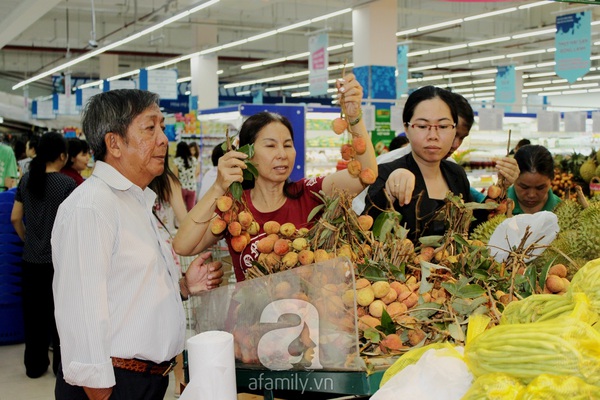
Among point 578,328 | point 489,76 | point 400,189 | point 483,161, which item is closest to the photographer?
point 578,328

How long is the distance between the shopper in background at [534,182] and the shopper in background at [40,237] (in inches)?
130

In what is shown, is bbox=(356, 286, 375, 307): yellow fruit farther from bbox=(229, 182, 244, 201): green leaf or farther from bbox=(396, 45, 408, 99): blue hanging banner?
bbox=(396, 45, 408, 99): blue hanging banner

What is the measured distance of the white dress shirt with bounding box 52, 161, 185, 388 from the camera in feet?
6.40

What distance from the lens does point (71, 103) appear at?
2356 centimetres

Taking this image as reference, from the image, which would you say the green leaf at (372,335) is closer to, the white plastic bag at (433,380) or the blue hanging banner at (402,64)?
the white plastic bag at (433,380)

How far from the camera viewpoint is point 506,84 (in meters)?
18.4

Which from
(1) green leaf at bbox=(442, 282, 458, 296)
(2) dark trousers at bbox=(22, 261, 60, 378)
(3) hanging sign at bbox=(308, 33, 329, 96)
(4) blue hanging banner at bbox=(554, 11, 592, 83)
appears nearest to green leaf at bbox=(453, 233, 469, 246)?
(1) green leaf at bbox=(442, 282, 458, 296)

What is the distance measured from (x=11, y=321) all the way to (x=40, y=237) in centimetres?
160

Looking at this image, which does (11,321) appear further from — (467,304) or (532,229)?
(467,304)

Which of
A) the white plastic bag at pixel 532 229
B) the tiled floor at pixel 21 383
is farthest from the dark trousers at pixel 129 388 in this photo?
the tiled floor at pixel 21 383

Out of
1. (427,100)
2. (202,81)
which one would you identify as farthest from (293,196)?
(202,81)

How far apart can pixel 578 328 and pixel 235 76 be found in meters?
30.1

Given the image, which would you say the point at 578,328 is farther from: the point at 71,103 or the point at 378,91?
the point at 71,103
